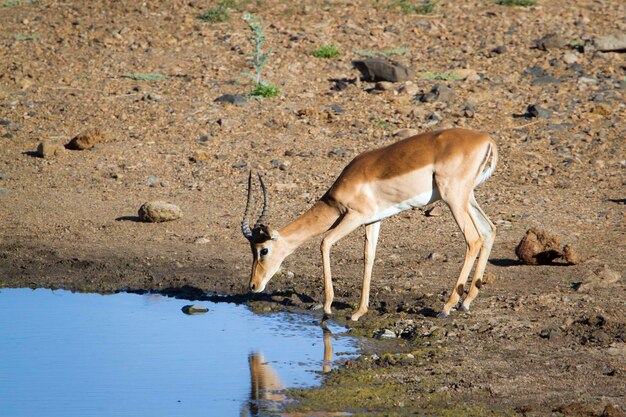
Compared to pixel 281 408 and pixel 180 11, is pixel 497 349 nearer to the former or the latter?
pixel 281 408

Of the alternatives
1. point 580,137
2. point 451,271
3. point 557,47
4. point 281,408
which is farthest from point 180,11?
point 281,408

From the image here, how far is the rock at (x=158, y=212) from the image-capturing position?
37.8 feet

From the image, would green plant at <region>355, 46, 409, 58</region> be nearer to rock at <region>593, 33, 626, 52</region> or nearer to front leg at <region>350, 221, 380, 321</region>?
rock at <region>593, 33, 626, 52</region>

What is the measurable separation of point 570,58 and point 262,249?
859 cm

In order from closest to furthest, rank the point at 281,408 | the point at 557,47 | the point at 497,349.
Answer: the point at 281,408 < the point at 497,349 < the point at 557,47

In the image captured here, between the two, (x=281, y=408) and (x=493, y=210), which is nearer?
(x=281, y=408)

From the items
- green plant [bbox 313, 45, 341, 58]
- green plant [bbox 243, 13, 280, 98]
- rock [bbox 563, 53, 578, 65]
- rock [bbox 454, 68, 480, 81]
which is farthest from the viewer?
green plant [bbox 313, 45, 341, 58]

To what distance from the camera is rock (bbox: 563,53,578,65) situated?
614 inches

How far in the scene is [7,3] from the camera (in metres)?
18.8

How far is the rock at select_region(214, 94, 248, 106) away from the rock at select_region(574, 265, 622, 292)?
7035 mm

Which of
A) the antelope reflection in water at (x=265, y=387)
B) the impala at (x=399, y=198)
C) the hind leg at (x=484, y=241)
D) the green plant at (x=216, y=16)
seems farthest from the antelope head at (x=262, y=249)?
the green plant at (x=216, y=16)

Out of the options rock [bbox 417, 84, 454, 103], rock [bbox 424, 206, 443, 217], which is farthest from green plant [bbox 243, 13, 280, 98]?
rock [bbox 424, 206, 443, 217]

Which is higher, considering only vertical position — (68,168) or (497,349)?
(497,349)

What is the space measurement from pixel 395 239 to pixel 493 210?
1.37m
